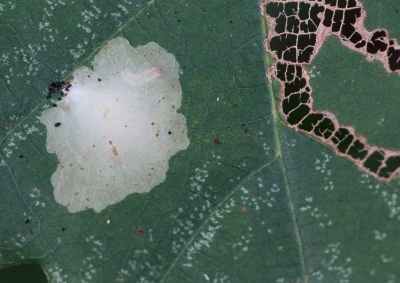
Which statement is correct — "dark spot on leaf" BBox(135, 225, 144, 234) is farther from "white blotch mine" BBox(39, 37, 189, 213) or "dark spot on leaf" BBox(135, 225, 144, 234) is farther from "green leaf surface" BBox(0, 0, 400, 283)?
"white blotch mine" BBox(39, 37, 189, 213)

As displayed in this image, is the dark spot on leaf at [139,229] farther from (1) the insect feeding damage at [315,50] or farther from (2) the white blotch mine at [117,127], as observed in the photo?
(1) the insect feeding damage at [315,50]

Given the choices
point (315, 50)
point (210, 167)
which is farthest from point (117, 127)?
point (315, 50)

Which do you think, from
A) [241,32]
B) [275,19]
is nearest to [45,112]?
[241,32]

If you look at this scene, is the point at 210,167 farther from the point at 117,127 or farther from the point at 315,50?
the point at 315,50

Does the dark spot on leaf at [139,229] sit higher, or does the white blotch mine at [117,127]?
the white blotch mine at [117,127]

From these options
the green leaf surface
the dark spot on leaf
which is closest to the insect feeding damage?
the green leaf surface

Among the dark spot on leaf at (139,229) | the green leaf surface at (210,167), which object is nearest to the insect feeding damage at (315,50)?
the green leaf surface at (210,167)
